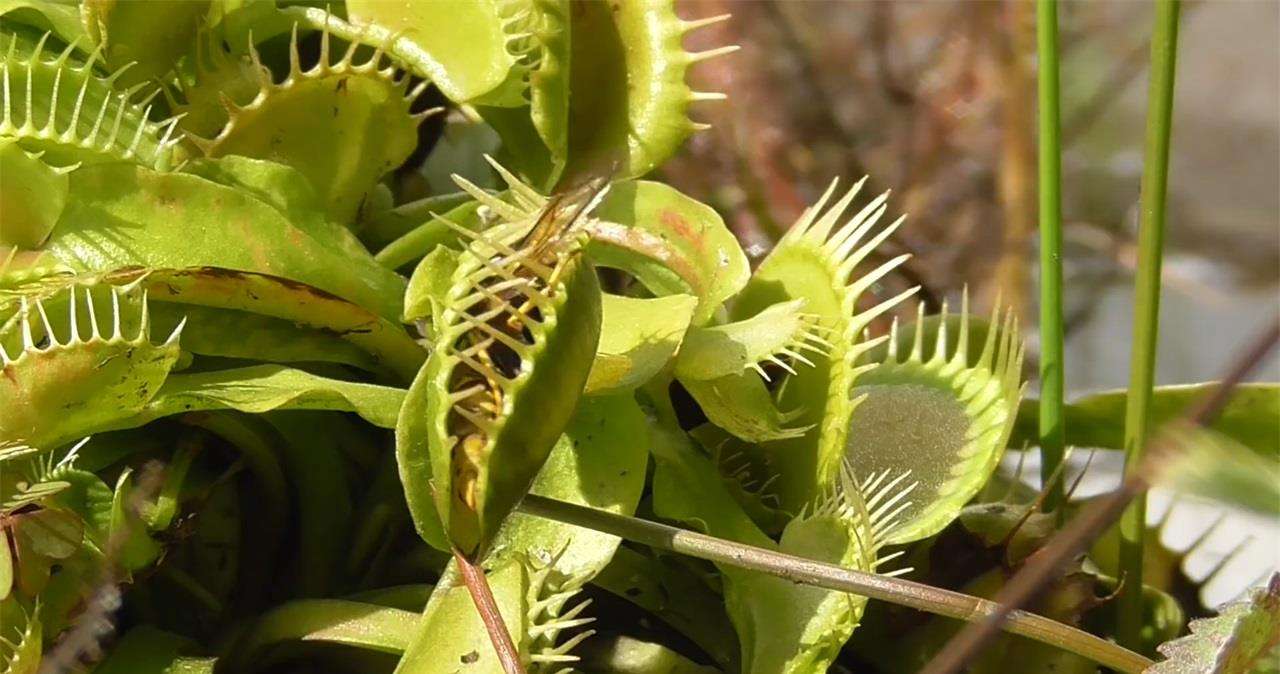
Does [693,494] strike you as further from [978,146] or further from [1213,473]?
[978,146]

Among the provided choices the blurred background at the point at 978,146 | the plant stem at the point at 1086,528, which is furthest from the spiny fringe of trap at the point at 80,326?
the blurred background at the point at 978,146

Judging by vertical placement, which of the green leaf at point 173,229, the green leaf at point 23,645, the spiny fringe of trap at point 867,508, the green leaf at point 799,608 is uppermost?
the green leaf at point 173,229

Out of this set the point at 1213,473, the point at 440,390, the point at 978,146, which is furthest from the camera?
the point at 978,146

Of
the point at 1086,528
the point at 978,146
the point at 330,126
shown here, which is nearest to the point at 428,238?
the point at 330,126

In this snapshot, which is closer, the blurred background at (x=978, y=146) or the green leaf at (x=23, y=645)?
the green leaf at (x=23, y=645)

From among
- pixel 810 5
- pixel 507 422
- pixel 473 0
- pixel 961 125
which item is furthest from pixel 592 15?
pixel 810 5

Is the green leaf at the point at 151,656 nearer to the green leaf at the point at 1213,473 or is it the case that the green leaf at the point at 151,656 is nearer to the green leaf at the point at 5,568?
the green leaf at the point at 5,568

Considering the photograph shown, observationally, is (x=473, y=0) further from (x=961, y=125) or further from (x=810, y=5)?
(x=810, y=5)
